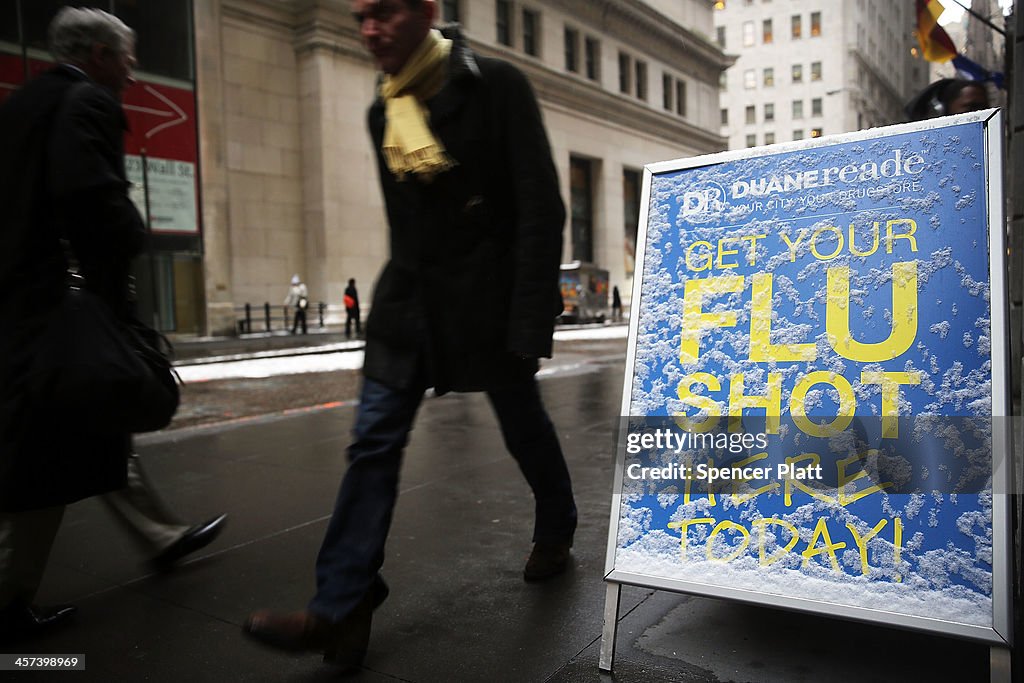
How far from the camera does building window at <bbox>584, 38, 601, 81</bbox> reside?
38.4m

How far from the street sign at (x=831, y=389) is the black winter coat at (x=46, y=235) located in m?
1.77

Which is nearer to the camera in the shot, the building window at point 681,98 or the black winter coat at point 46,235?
the black winter coat at point 46,235

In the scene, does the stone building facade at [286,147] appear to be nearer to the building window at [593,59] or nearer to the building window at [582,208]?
the building window at [593,59]

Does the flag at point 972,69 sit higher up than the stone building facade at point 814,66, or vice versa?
the stone building facade at point 814,66

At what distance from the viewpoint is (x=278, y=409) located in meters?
8.39

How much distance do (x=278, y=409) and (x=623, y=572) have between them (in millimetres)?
6811

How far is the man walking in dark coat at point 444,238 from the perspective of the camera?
7.84 ft

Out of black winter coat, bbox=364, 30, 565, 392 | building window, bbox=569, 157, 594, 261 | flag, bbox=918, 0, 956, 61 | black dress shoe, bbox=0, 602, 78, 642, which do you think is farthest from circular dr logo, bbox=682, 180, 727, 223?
building window, bbox=569, 157, 594, 261

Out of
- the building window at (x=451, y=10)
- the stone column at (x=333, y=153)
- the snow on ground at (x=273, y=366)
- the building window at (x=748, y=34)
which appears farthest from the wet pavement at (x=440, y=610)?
the building window at (x=748, y=34)

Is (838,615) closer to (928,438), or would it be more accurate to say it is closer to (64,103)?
(928,438)

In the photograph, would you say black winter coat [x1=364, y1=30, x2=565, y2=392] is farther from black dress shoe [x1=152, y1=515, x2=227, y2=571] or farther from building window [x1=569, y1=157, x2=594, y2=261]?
building window [x1=569, y1=157, x2=594, y2=261]

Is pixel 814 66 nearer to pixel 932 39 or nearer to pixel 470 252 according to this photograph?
pixel 932 39

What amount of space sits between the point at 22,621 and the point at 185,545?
0.67 metres

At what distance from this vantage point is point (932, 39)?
9.31 metres
